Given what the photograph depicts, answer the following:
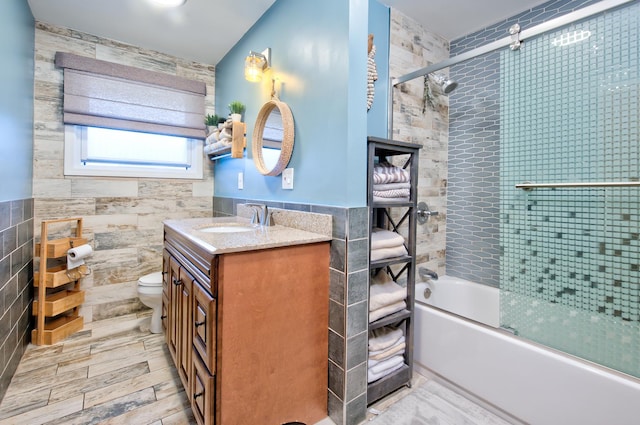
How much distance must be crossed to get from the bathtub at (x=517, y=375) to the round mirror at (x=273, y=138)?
1256mm

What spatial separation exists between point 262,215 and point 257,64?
3.23ft

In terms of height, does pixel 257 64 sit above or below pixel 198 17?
below

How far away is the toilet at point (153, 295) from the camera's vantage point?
216 centimetres

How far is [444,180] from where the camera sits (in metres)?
2.50

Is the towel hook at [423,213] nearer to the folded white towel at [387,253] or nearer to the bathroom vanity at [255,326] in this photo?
the folded white towel at [387,253]

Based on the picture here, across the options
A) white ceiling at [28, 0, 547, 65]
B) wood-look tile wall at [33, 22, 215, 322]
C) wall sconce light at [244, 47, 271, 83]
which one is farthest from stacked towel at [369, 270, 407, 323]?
wood-look tile wall at [33, 22, 215, 322]

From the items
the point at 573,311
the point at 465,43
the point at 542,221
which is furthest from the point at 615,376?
the point at 465,43

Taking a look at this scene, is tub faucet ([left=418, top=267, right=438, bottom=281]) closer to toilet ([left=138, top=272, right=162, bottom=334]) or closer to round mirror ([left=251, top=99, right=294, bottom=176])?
round mirror ([left=251, top=99, right=294, bottom=176])

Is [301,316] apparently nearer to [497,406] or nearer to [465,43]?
[497,406]

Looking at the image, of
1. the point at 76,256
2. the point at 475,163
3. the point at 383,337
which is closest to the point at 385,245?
the point at 383,337

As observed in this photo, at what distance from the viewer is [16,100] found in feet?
5.69

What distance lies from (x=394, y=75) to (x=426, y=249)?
1353mm

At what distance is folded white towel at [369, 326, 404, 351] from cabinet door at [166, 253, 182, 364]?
104 centimetres

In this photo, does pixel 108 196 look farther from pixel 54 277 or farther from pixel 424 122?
pixel 424 122
